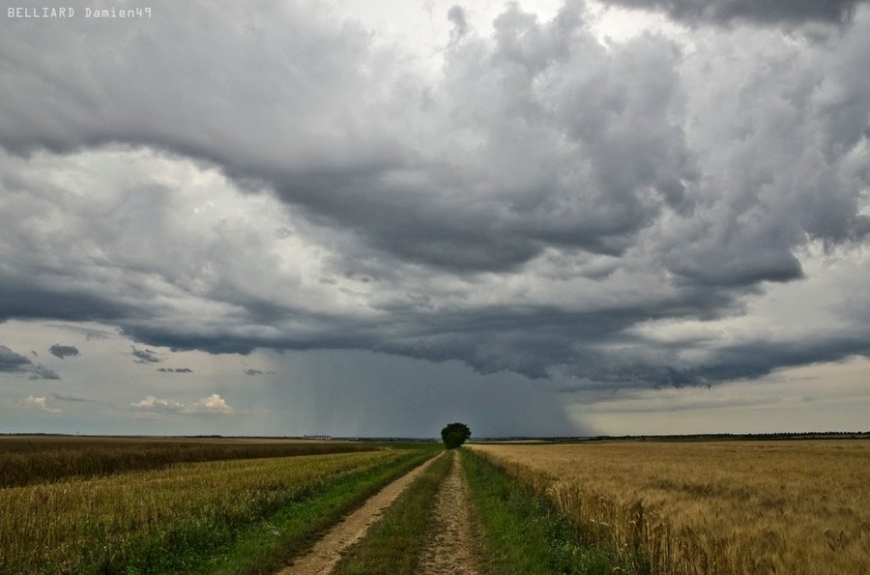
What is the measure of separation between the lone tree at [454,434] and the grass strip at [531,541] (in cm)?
15201

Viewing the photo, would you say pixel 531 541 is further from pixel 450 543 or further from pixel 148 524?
pixel 148 524

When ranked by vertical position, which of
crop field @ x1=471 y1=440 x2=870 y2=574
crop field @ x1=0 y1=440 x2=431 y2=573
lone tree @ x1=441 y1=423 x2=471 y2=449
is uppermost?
crop field @ x1=471 y1=440 x2=870 y2=574

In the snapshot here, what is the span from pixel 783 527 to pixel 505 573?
18.9ft

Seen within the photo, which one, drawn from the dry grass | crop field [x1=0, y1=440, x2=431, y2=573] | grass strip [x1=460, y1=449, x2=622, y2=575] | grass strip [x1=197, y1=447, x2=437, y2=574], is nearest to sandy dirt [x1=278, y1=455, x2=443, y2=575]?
grass strip [x1=197, y1=447, x2=437, y2=574]

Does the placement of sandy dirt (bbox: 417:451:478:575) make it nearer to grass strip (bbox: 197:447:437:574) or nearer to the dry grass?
grass strip (bbox: 197:447:437:574)

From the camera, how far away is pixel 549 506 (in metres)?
20.8

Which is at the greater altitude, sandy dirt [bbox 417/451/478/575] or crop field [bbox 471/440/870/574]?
crop field [bbox 471/440/870/574]

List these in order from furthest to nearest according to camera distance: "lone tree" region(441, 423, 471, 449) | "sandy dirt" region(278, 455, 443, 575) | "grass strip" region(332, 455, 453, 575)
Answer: "lone tree" region(441, 423, 471, 449) < "sandy dirt" region(278, 455, 443, 575) < "grass strip" region(332, 455, 453, 575)

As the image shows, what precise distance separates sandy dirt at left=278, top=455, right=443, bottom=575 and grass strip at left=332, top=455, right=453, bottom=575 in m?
0.33

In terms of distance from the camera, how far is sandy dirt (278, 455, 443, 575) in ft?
44.0

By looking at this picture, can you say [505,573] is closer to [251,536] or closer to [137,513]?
[251,536]

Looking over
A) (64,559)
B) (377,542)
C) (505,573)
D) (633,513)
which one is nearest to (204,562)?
(64,559)

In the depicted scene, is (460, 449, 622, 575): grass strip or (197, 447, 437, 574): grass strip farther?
(197, 447, 437, 574): grass strip

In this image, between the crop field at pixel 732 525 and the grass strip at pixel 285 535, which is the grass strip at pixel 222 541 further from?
the crop field at pixel 732 525
